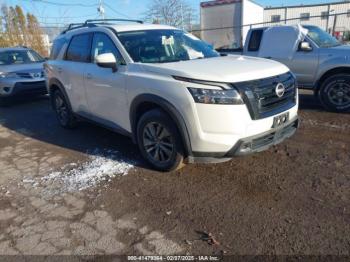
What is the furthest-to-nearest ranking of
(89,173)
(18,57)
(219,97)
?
(18,57), (89,173), (219,97)

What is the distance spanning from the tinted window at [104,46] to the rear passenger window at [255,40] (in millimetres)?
4273

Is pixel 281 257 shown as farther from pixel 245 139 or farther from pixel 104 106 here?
pixel 104 106

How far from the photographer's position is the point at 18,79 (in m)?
8.79

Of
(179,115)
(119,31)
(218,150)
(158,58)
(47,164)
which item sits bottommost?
(47,164)

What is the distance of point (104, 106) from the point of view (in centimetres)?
463

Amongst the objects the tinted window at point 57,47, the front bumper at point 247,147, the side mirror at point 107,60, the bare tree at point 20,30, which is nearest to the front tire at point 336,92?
the front bumper at point 247,147

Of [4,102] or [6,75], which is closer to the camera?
[6,75]

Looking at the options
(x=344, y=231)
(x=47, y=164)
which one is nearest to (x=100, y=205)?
(x=47, y=164)

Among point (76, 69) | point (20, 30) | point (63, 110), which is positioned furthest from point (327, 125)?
point (20, 30)

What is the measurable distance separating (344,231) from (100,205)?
2.41m

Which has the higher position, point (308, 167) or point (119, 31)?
point (119, 31)

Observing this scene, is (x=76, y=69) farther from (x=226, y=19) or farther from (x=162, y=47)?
(x=226, y=19)

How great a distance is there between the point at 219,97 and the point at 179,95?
0.44 m

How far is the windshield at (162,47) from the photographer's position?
4.12 metres
